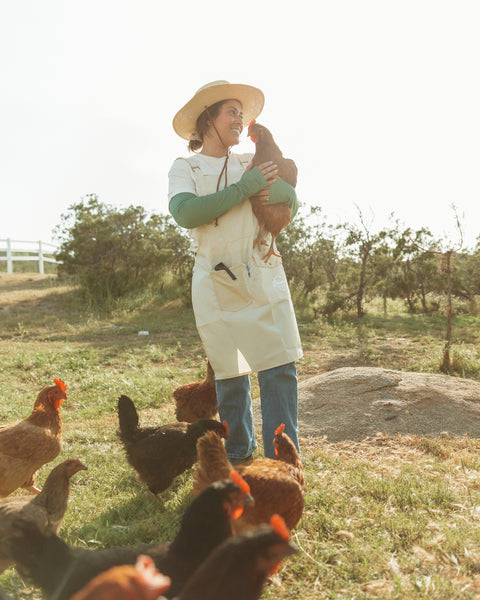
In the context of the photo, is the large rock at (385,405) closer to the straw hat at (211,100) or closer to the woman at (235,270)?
the woman at (235,270)

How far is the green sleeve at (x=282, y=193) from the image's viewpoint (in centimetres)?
248

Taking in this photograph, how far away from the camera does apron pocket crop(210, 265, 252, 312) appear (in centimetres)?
252

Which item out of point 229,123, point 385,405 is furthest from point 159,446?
point 385,405

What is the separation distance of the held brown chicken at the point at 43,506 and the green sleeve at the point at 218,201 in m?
1.59

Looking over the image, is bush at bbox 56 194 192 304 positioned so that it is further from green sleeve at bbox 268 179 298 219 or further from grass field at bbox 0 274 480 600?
green sleeve at bbox 268 179 298 219

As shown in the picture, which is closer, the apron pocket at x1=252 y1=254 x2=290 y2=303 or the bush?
the apron pocket at x1=252 y1=254 x2=290 y2=303

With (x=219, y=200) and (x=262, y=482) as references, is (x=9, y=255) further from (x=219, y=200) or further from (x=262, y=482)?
(x=262, y=482)

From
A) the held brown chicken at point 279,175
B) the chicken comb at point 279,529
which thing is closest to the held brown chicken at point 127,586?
the chicken comb at point 279,529

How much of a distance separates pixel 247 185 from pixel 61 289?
13394 millimetres

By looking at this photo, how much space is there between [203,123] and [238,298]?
48.3 inches

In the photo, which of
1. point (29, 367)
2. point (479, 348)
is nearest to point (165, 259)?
point (29, 367)

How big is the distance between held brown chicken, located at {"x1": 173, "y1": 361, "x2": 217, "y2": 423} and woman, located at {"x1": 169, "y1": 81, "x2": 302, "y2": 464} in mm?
1230

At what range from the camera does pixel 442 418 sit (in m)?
4.08

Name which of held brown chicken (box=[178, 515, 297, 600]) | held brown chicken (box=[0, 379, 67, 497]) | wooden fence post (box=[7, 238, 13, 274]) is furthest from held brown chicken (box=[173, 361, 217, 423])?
wooden fence post (box=[7, 238, 13, 274])
